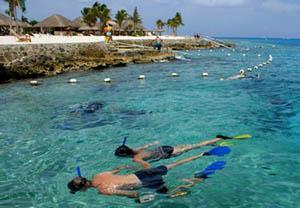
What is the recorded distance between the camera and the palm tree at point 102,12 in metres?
69.8

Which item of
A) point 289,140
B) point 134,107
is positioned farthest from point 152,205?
point 134,107

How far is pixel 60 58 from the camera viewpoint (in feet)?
105

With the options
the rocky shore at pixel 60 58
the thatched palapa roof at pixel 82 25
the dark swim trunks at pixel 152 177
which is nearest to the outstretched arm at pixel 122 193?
the dark swim trunks at pixel 152 177

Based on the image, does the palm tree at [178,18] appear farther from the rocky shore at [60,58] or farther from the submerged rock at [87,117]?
the submerged rock at [87,117]

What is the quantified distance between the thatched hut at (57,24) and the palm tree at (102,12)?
29.3 feet

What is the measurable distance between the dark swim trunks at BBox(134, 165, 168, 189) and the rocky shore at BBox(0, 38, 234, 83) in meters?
21.1

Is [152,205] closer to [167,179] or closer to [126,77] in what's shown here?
[167,179]

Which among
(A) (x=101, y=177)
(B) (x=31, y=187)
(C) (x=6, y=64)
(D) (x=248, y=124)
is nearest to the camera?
(A) (x=101, y=177)

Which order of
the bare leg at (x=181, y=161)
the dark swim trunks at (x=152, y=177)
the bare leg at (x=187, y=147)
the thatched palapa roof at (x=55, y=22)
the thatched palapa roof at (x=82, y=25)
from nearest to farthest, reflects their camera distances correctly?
the dark swim trunks at (x=152, y=177), the bare leg at (x=181, y=161), the bare leg at (x=187, y=147), the thatched palapa roof at (x=55, y=22), the thatched palapa roof at (x=82, y=25)

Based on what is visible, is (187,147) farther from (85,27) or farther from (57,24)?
(85,27)

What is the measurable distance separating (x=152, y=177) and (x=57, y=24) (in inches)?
2141

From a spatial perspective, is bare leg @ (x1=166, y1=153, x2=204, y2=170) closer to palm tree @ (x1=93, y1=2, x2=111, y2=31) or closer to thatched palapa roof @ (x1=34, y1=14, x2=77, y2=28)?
thatched palapa roof @ (x1=34, y1=14, x2=77, y2=28)

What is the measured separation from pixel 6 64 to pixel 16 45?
7.61ft

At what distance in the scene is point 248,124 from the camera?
13438 mm
